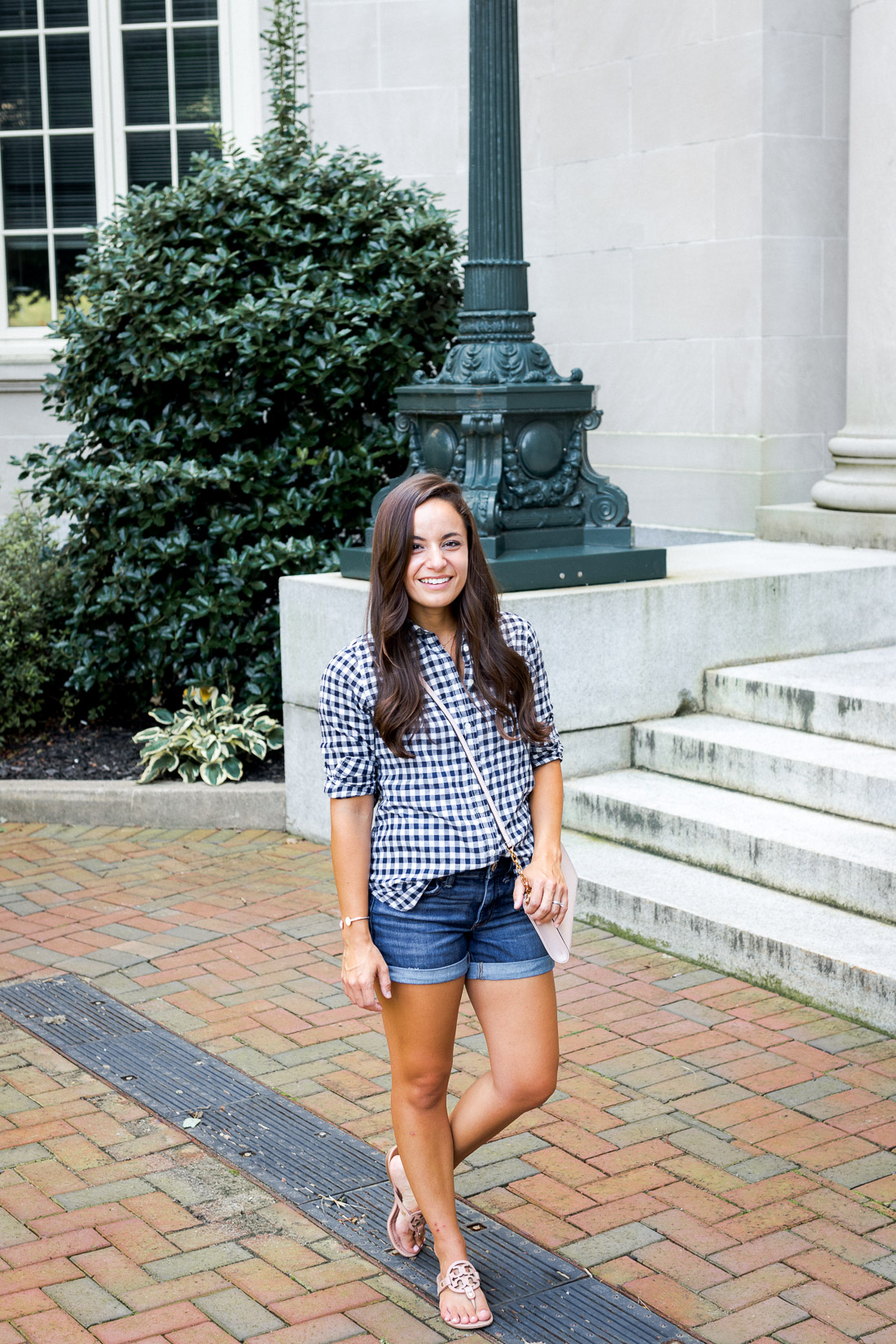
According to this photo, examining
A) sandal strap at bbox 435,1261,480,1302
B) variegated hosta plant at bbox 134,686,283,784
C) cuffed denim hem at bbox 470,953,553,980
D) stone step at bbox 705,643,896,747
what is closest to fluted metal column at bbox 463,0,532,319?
stone step at bbox 705,643,896,747

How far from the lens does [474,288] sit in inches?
258

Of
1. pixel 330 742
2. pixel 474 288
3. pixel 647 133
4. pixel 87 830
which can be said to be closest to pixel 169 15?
pixel 647 133

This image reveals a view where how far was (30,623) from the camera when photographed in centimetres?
817

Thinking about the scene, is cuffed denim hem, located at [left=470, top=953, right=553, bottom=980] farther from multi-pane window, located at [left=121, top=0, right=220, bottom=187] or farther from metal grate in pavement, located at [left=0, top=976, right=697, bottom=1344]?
multi-pane window, located at [left=121, top=0, right=220, bottom=187]

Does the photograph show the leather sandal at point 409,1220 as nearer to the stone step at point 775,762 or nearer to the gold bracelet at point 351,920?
the gold bracelet at point 351,920

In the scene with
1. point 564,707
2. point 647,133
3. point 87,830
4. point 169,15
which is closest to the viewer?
point 564,707

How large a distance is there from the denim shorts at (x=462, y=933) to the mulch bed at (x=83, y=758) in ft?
14.1

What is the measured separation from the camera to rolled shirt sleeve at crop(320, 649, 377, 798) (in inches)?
123

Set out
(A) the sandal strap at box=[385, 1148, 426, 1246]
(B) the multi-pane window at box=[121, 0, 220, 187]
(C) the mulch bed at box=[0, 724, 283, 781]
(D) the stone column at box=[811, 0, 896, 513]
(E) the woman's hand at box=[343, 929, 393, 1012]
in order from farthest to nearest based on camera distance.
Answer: (B) the multi-pane window at box=[121, 0, 220, 187] < (D) the stone column at box=[811, 0, 896, 513] < (C) the mulch bed at box=[0, 724, 283, 781] < (A) the sandal strap at box=[385, 1148, 426, 1246] < (E) the woman's hand at box=[343, 929, 393, 1012]

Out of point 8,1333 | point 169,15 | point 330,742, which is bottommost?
point 8,1333

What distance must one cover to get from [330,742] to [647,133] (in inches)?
287

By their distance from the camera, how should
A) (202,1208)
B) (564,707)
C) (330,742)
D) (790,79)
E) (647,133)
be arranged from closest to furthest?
(330,742) < (202,1208) < (564,707) < (790,79) < (647,133)

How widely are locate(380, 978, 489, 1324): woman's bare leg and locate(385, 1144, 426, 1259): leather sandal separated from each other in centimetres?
15

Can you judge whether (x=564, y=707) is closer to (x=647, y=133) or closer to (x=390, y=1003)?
(x=390, y=1003)
